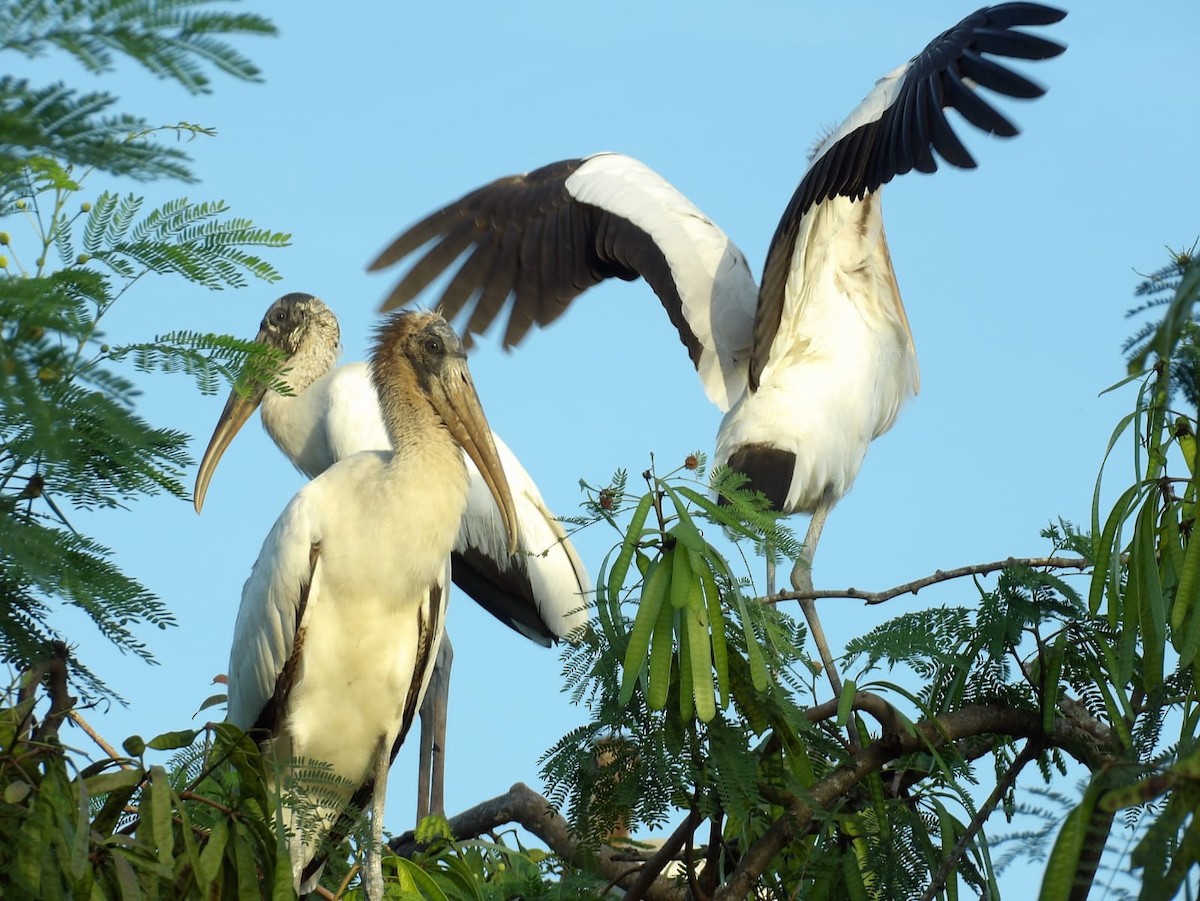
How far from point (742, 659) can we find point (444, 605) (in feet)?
6.21

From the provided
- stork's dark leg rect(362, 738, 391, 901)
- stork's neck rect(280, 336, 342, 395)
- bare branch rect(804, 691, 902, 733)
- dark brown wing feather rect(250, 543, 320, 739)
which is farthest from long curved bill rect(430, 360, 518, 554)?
stork's neck rect(280, 336, 342, 395)

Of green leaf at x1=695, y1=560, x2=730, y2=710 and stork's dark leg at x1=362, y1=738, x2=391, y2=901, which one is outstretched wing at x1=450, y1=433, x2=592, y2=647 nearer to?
stork's dark leg at x1=362, y1=738, x2=391, y2=901

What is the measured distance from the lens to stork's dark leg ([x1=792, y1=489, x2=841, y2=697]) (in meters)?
5.61

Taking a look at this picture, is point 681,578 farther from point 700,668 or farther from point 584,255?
point 584,255

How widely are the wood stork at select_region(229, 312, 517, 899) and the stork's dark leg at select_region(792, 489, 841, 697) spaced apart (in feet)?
3.78

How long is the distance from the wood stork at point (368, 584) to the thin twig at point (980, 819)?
1.71 metres

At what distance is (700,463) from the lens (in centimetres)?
352

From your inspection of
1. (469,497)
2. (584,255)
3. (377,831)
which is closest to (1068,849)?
(377,831)

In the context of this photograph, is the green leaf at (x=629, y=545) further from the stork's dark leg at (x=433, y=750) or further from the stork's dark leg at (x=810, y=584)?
the stork's dark leg at (x=433, y=750)

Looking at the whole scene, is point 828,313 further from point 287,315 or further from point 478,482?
point 287,315

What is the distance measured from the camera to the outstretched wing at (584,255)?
6848mm

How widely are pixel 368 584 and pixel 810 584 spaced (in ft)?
6.65

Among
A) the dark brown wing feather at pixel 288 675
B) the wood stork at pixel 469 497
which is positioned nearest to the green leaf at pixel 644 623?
the dark brown wing feather at pixel 288 675

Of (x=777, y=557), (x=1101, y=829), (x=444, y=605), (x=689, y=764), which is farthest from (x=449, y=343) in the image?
(x=1101, y=829)
